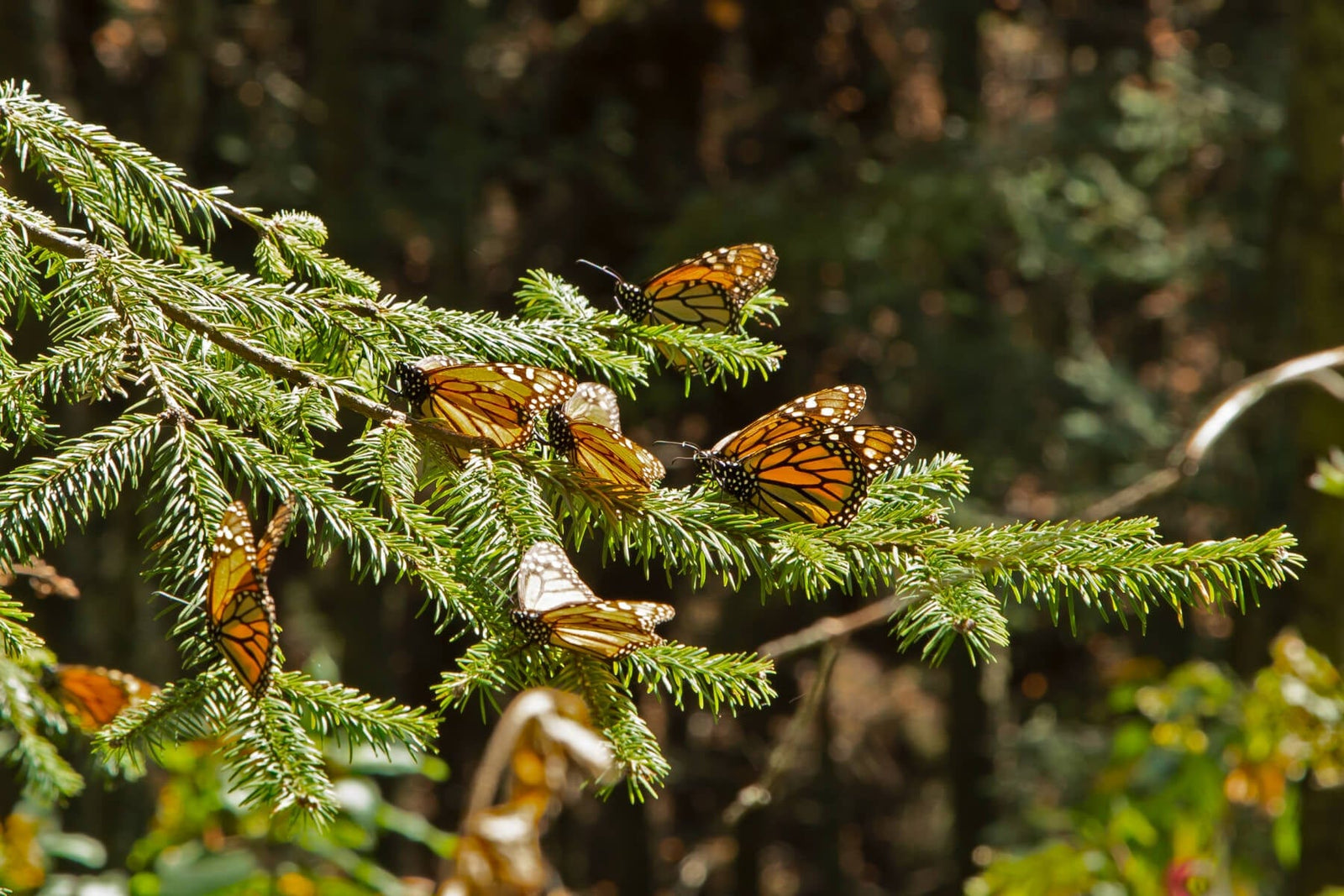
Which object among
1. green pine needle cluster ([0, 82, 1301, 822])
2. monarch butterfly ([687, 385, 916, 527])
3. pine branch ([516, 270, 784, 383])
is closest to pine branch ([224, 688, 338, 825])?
green pine needle cluster ([0, 82, 1301, 822])

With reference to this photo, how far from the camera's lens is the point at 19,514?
93 centimetres

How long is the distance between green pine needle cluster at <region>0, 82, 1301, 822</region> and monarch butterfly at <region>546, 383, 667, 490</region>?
0.02m

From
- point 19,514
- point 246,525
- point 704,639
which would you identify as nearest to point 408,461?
point 246,525

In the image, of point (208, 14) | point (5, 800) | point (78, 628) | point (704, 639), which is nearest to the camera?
point (5, 800)

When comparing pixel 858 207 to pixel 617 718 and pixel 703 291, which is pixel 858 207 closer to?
pixel 703 291

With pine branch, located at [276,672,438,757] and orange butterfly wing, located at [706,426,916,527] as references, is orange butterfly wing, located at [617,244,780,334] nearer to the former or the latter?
orange butterfly wing, located at [706,426,916,527]

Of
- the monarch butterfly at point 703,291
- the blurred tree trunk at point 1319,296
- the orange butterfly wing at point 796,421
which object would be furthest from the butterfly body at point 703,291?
the blurred tree trunk at point 1319,296

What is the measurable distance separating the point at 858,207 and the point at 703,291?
525 centimetres

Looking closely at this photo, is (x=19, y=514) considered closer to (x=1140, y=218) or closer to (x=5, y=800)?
(x=5, y=800)

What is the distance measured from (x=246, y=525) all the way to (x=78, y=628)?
13.1 ft

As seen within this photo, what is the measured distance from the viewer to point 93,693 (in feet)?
4.56

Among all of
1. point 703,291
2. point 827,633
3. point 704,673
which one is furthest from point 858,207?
point 704,673

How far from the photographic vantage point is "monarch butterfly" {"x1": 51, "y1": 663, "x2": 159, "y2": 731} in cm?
136

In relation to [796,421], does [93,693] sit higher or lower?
lower
